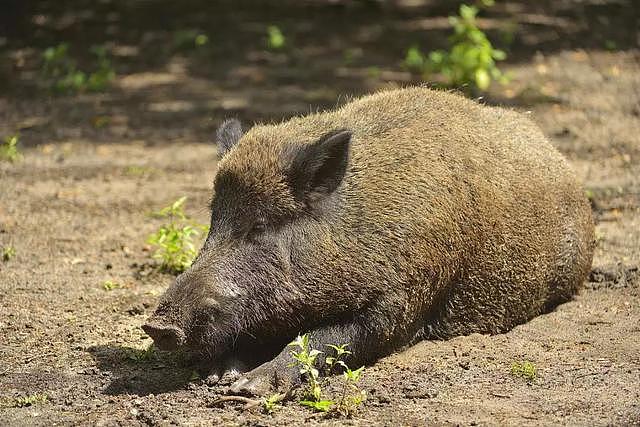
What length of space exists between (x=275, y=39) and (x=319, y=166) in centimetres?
787

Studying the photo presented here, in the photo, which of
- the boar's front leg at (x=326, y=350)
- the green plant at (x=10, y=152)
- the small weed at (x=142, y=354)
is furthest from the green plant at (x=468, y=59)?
the small weed at (x=142, y=354)

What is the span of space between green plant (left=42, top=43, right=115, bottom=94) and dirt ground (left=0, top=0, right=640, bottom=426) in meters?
0.17

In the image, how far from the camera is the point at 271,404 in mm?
4688

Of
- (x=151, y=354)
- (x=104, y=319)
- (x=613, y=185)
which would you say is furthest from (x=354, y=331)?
(x=613, y=185)

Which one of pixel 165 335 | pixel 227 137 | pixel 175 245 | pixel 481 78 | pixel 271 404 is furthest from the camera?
pixel 481 78

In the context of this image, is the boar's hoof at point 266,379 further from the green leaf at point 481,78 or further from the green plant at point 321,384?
the green leaf at point 481,78

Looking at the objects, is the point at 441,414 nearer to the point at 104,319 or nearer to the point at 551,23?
the point at 104,319

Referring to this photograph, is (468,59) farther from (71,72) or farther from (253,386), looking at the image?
(253,386)

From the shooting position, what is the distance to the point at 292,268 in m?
5.23

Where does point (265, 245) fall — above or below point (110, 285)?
above

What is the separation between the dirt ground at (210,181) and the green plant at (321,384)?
0.28 feet

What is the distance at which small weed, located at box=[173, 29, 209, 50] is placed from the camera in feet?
43.3

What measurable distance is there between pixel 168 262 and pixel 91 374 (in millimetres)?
1778

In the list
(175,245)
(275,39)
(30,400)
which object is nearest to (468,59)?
(275,39)
